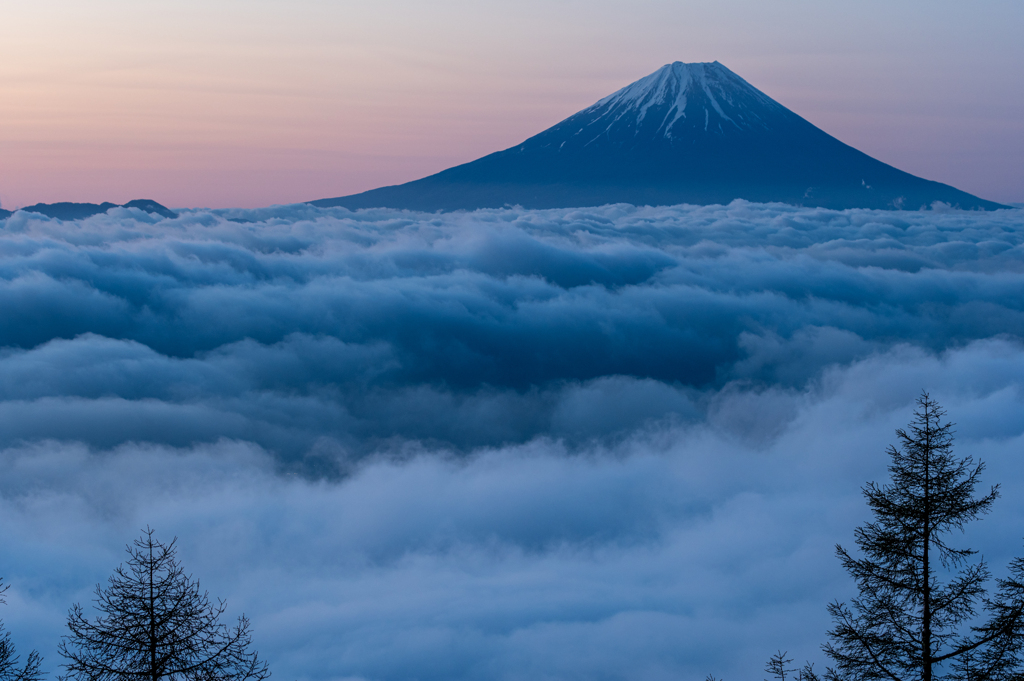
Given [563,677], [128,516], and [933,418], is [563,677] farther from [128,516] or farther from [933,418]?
[933,418]

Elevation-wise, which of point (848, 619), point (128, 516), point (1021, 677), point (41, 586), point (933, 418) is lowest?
point (1021, 677)

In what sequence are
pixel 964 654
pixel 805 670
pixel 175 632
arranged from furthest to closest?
pixel 805 670
pixel 964 654
pixel 175 632

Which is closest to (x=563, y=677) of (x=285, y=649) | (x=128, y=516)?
(x=285, y=649)

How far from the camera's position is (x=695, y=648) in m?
198

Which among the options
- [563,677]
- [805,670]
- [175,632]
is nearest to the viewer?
[175,632]

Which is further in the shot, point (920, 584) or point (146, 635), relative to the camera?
point (920, 584)

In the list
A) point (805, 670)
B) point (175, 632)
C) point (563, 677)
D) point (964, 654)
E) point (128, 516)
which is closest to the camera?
point (175, 632)

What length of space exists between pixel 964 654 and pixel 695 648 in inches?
7873

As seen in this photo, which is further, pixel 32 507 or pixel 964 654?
pixel 32 507

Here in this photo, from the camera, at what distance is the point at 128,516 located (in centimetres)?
19625

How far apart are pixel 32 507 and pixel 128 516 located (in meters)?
21.4

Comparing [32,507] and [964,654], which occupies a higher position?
[32,507]

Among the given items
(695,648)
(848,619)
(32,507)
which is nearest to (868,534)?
(848,619)

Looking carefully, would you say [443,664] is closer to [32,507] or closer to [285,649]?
[285,649]
